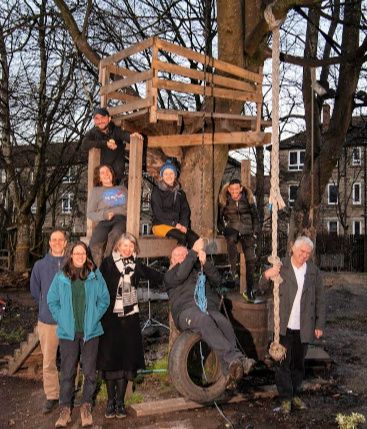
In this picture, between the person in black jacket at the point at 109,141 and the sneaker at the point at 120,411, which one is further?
the person in black jacket at the point at 109,141

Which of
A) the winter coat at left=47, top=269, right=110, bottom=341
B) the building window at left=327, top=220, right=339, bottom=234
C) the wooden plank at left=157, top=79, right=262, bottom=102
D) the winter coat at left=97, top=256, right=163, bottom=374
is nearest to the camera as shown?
the winter coat at left=47, top=269, right=110, bottom=341

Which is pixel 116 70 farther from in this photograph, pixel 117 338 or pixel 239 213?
pixel 117 338

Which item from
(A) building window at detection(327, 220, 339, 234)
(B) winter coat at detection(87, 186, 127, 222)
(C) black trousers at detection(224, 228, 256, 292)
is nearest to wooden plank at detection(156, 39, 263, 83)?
(B) winter coat at detection(87, 186, 127, 222)

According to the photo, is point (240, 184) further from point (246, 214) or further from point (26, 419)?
point (26, 419)

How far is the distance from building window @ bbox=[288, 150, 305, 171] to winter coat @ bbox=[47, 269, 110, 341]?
42.5m

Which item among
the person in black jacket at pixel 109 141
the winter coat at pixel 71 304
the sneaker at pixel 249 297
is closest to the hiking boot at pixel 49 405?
the winter coat at pixel 71 304

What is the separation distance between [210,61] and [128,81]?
1003 millimetres

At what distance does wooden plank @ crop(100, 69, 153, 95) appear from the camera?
644 cm

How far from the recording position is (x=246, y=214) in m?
7.68

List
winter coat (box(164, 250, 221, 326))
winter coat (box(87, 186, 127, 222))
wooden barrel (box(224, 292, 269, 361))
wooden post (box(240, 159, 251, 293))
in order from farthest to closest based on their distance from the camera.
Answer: wooden post (box(240, 159, 251, 293)) < wooden barrel (box(224, 292, 269, 361)) < winter coat (box(87, 186, 127, 222)) < winter coat (box(164, 250, 221, 326))

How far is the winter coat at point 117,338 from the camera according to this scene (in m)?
5.81

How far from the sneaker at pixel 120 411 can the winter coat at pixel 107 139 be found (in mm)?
2716

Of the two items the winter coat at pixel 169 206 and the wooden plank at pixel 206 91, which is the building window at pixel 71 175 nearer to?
the wooden plank at pixel 206 91

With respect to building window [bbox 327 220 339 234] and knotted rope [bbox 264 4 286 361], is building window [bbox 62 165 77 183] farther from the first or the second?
building window [bbox 327 220 339 234]
